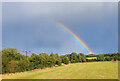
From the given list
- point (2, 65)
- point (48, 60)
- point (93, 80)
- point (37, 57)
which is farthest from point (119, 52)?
point (2, 65)

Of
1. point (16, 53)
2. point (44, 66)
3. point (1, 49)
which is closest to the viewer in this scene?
point (1, 49)

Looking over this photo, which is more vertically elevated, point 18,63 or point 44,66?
point 18,63

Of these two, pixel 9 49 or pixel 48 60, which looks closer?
pixel 9 49

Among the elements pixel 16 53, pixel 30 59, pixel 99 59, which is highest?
pixel 16 53

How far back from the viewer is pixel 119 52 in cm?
4503

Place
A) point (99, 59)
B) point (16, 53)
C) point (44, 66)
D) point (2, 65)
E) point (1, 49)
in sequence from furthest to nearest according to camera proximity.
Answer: point (99, 59), point (44, 66), point (16, 53), point (1, 49), point (2, 65)

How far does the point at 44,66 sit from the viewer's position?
A: 2197 cm

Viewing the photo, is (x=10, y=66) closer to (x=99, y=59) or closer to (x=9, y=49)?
(x=9, y=49)

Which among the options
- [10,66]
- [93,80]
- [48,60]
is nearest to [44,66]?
[48,60]

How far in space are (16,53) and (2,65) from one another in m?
3.55

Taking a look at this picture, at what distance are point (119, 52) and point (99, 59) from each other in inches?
414

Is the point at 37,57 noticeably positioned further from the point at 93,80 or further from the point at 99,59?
the point at 99,59

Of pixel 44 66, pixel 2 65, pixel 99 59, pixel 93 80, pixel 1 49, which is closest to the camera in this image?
pixel 93 80

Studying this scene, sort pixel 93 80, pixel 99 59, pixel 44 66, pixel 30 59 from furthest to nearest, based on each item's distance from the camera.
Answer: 1. pixel 99 59
2. pixel 44 66
3. pixel 30 59
4. pixel 93 80
